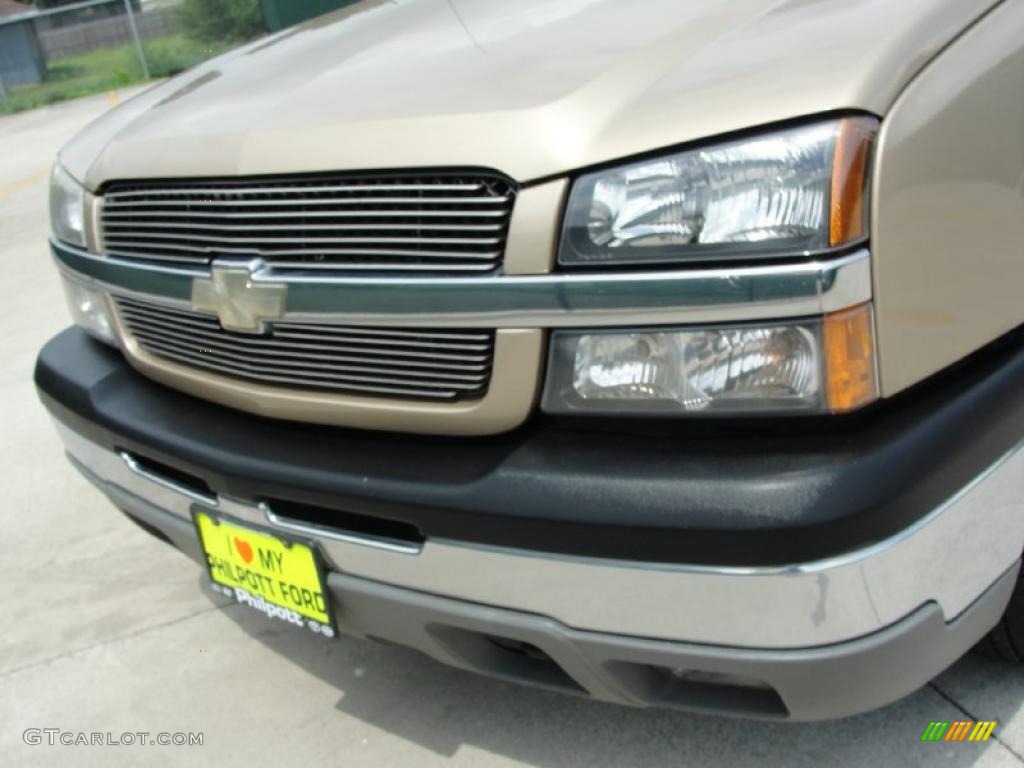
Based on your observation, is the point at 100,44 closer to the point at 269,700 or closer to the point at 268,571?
the point at 269,700

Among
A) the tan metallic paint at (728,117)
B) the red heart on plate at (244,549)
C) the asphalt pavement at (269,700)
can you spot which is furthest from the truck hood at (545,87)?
the asphalt pavement at (269,700)

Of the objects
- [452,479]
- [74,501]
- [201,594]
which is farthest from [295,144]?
[74,501]

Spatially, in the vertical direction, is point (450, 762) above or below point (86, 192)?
below

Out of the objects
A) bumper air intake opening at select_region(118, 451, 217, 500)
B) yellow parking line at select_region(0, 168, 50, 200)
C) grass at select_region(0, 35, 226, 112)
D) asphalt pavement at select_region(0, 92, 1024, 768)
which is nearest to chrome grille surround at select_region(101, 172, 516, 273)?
bumper air intake opening at select_region(118, 451, 217, 500)

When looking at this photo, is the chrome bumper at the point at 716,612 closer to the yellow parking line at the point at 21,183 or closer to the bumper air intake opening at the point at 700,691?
the bumper air intake opening at the point at 700,691

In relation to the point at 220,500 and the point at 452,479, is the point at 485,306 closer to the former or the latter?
the point at 452,479

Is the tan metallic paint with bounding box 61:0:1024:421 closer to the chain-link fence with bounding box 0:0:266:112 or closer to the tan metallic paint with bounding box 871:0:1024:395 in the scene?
the tan metallic paint with bounding box 871:0:1024:395

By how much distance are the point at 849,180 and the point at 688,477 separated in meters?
0.47

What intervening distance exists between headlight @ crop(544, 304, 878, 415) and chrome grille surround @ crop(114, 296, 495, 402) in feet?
0.51

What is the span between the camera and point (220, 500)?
211cm

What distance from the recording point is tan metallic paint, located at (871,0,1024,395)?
154 cm

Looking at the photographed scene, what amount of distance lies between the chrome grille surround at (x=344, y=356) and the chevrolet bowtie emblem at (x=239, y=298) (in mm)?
30

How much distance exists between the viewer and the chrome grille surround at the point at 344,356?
1.78m

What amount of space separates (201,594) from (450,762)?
1087 millimetres
